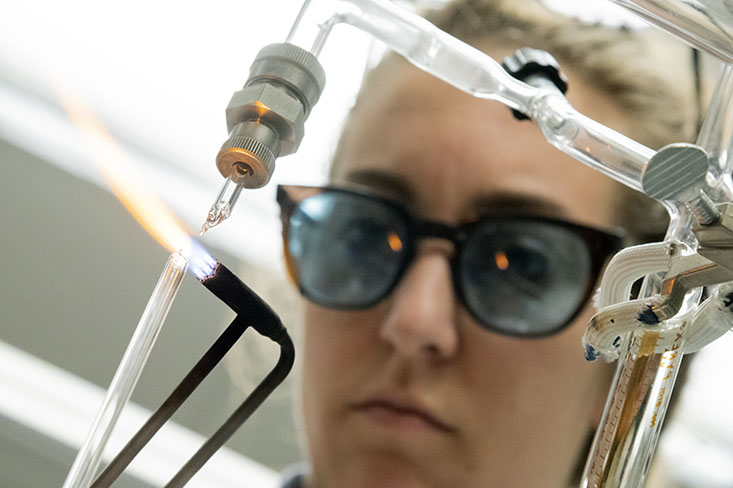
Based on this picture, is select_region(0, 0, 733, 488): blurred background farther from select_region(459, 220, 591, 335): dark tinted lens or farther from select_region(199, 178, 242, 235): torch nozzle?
select_region(199, 178, 242, 235): torch nozzle

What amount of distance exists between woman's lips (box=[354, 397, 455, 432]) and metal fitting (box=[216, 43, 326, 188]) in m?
0.34

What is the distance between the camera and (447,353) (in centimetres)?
60

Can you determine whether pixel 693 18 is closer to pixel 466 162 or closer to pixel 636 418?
pixel 636 418

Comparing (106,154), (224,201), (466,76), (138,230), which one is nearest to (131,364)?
(224,201)

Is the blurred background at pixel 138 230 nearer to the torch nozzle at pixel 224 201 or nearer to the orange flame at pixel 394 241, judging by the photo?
the orange flame at pixel 394 241

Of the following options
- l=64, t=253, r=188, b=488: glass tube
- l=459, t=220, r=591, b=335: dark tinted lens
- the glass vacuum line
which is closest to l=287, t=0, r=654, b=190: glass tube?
the glass vacuum line

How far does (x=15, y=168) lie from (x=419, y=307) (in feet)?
2.01

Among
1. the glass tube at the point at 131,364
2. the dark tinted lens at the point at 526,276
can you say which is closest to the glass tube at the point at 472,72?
the glass tube at the point at 131,364

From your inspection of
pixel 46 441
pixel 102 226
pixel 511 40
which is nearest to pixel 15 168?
pixel 102 226

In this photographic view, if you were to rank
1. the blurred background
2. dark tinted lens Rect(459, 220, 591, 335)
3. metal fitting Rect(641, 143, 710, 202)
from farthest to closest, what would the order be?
A: the blurred background < dark tinted lens Rect(459, 220, 591, 335) < metal fitting Rect(641, 143, 710, 202)

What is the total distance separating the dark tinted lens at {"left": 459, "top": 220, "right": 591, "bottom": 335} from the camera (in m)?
0.58

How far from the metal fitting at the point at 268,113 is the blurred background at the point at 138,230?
53 centimetres

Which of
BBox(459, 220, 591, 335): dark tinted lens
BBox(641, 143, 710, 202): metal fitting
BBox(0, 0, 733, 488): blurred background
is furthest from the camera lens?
BBox(0, 0, 733, 488): blurred background

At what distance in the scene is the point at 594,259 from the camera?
1.95ft
